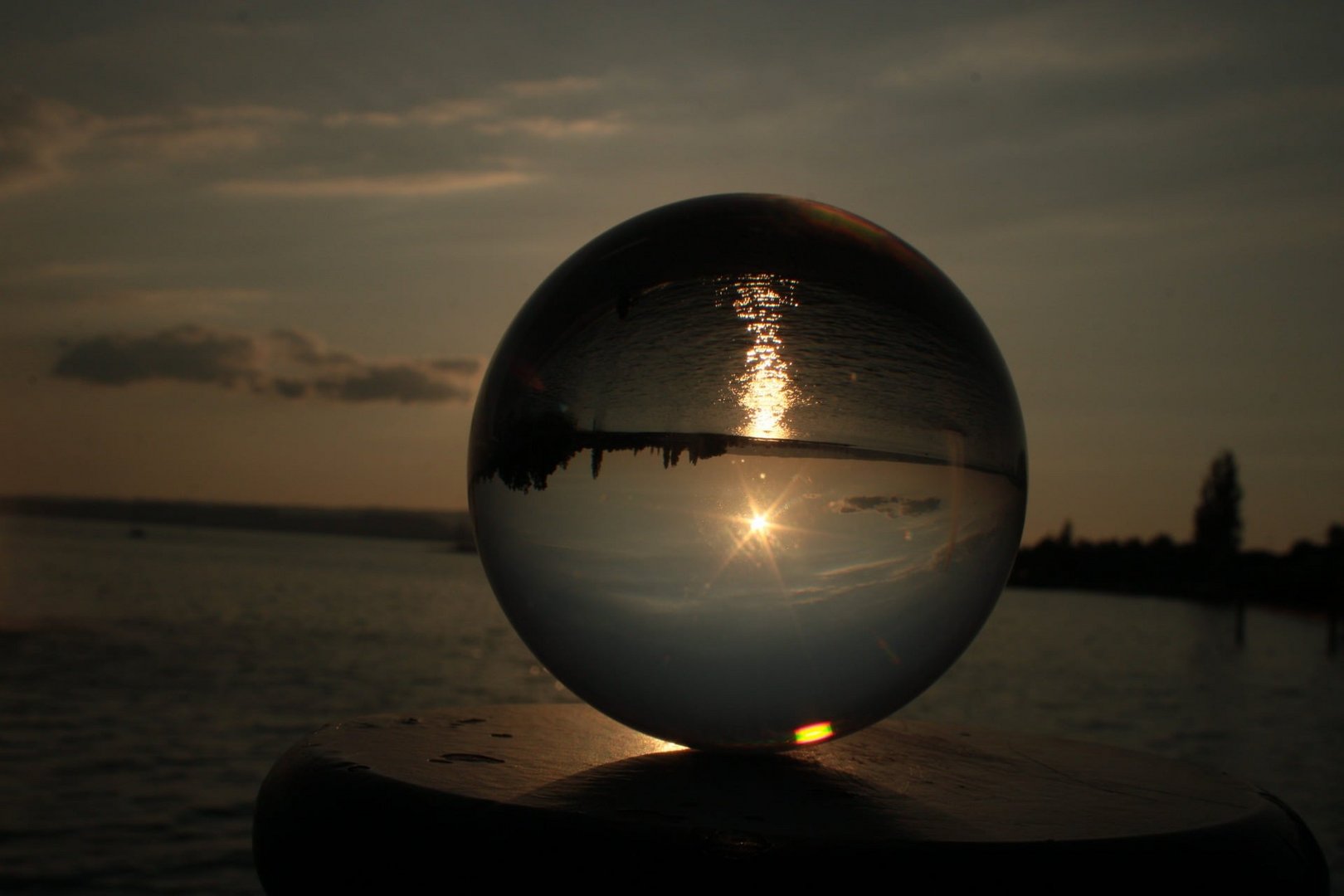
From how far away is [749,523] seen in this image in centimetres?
330

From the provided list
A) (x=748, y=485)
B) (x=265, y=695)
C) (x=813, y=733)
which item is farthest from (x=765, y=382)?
(x=265, y=695)

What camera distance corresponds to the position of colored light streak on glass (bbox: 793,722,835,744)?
3.58m

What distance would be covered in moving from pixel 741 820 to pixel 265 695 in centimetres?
2812

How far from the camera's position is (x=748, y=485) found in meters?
3.33

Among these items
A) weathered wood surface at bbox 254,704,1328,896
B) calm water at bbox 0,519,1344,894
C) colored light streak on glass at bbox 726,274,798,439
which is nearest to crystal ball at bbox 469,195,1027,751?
colored light streak on glass at bbox 726,274,798,439

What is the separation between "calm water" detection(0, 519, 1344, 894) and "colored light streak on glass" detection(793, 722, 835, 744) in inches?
433

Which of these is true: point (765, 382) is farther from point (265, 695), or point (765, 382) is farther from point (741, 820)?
point (265, 695)

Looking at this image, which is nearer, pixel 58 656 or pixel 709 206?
pixel 709 206

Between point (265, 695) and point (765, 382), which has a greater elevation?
point (765, 382)

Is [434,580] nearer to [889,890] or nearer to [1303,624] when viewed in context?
[1303,624]

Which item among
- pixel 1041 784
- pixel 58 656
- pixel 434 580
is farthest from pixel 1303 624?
pixel 1041 784

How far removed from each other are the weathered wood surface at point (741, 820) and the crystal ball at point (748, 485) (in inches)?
11.7

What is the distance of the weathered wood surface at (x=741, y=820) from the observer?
250cm

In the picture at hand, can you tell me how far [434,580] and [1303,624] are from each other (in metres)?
76.9
